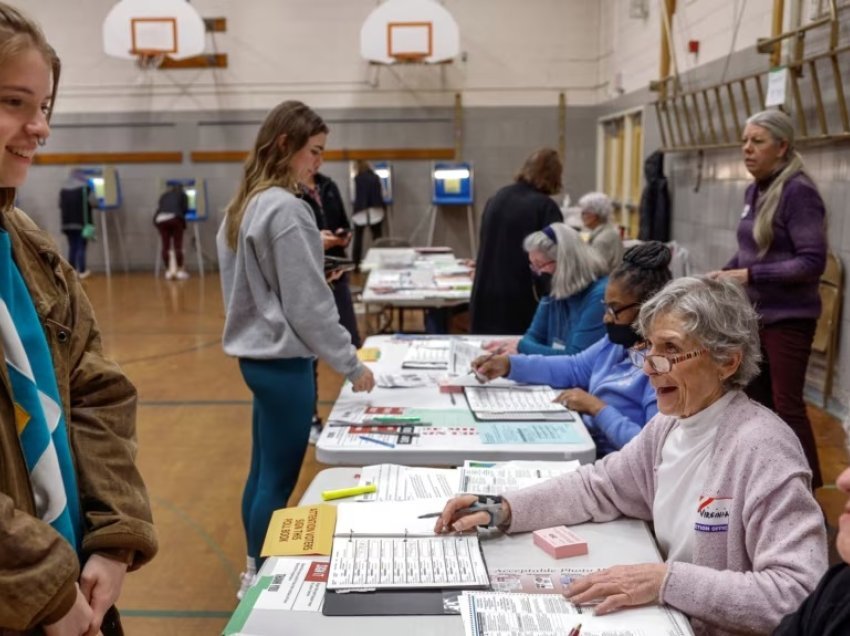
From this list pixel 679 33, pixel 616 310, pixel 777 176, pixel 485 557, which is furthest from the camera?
pixel 679 33

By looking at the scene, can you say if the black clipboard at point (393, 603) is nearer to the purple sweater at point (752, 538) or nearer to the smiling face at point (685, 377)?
the purple sweater at point (752, 538)

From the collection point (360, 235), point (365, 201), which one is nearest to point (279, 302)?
point (365, 201)

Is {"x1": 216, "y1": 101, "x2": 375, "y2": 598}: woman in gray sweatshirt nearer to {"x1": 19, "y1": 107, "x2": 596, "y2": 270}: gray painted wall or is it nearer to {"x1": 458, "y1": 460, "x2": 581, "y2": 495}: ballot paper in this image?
{"x1": 458, "y1": 460, "x2": 581, "y2": 495}: ballot paper

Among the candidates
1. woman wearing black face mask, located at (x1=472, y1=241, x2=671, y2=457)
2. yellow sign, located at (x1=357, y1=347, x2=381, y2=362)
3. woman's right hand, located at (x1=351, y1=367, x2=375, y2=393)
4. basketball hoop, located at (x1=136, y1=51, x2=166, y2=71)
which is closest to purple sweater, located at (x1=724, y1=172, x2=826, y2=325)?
woman wearing black face mask, located at (x1=472, y1=241, x2=671, y2=457)

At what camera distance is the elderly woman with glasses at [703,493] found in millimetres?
1263

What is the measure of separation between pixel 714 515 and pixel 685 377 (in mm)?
264

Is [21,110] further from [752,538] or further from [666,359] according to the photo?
[752,538]

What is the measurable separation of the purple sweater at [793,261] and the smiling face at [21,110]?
2.69 metres

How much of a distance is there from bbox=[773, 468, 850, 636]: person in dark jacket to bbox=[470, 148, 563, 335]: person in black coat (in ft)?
8.79

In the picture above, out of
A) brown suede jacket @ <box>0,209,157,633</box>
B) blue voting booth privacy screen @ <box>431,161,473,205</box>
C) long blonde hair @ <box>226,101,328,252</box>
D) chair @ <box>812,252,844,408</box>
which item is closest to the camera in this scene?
brown suede jacket @ <box>0,209,157,633</box>

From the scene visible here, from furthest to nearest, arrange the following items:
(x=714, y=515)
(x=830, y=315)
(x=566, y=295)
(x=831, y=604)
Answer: (x=830, y=315), (x=566, y=295), (x=714, y=515), (x=831, y=604)

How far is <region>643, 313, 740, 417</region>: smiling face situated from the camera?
1.49 metres

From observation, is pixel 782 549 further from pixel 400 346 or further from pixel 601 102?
pixel 601 102

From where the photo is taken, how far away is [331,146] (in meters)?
10.5
